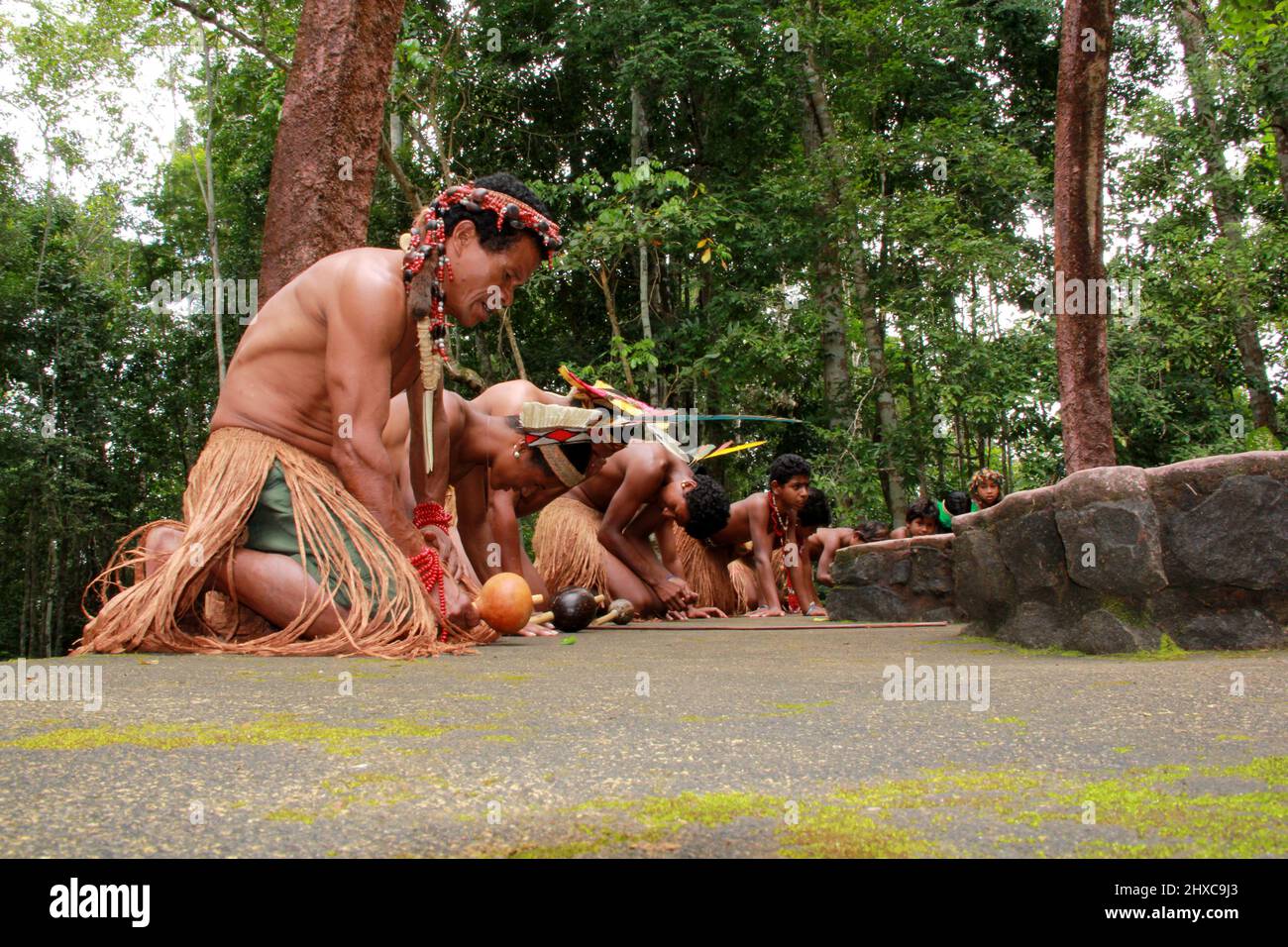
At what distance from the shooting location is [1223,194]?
33.4 ft

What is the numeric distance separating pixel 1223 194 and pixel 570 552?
7.62 meters

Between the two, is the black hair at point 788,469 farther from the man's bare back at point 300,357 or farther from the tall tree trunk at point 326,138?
the man's bare back at point 300,357

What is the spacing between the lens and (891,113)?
13141 millimetres

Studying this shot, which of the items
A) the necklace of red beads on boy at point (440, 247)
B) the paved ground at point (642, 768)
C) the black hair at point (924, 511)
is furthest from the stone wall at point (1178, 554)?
the black hair at point (924, 511)

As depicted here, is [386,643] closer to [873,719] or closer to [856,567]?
[873,719]

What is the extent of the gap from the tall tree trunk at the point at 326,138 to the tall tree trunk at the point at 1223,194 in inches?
297

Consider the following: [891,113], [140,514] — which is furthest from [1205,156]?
[140,514]

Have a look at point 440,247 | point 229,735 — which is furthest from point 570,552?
point 229,735

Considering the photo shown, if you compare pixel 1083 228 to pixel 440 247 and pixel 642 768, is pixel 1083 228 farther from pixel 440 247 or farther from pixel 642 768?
pixel 642 768

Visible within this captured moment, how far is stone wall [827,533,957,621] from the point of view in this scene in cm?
564

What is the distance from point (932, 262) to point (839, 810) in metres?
10.2

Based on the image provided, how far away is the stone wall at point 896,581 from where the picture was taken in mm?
5641

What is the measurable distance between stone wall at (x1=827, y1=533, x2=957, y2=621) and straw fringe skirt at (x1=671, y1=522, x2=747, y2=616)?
2.15 meters

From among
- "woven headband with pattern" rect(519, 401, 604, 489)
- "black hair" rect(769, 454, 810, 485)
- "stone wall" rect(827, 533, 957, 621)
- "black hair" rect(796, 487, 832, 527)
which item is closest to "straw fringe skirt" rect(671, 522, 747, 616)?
"black hair" rect(796, 487, 832, 527)
